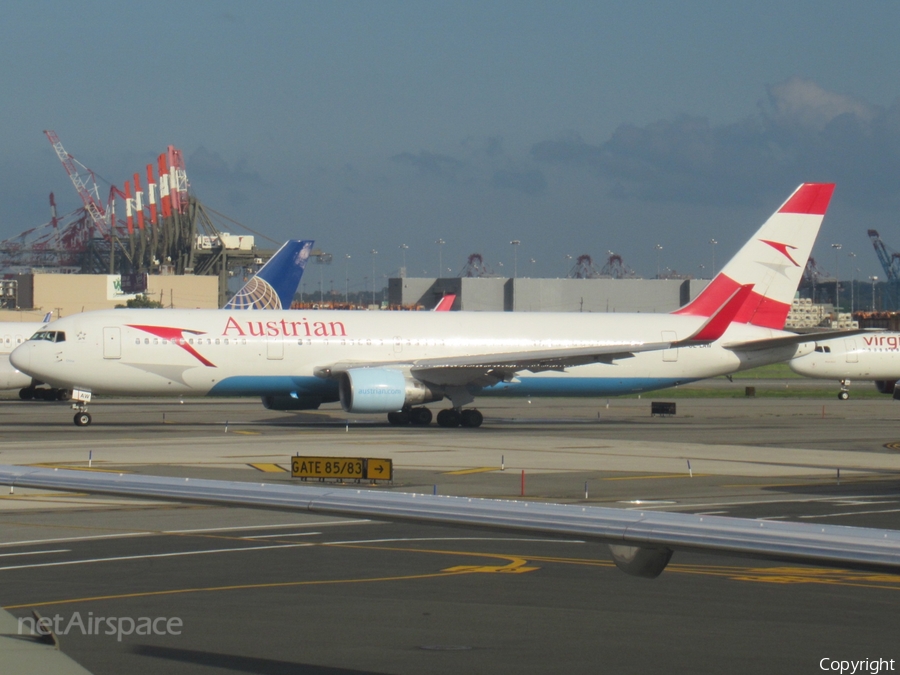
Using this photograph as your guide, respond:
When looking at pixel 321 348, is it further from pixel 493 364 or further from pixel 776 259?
pixel 776 259

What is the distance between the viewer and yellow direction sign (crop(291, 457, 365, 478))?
67.3ft

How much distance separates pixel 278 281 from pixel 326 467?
63.2m

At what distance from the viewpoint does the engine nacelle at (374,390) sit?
34750 millimetres

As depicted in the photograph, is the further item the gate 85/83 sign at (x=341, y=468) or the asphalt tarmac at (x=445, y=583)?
the gate 85/83 sign at (x=341, y=468)

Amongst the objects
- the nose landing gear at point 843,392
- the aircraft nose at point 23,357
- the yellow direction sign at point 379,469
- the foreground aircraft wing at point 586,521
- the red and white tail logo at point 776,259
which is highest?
the red and white tail logo at point 776,259

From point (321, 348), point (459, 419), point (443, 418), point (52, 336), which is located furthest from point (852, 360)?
point (52, 336)

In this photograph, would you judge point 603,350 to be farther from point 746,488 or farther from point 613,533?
point 613,533

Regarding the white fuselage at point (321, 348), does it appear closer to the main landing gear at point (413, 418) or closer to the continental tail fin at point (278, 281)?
the main landing gear at point (413, 418)

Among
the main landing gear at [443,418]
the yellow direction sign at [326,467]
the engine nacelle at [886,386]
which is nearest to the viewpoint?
the yellow direction sign at [326,467]

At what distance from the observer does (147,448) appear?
93.1ft

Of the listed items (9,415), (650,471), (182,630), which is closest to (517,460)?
(650,471)

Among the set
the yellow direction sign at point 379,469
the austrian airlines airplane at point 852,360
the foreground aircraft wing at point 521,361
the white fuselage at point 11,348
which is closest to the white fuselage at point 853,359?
the austrian airlines airplane at point 852,360

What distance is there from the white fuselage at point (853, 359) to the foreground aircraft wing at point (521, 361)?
2287 cm

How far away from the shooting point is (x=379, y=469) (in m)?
20.7
